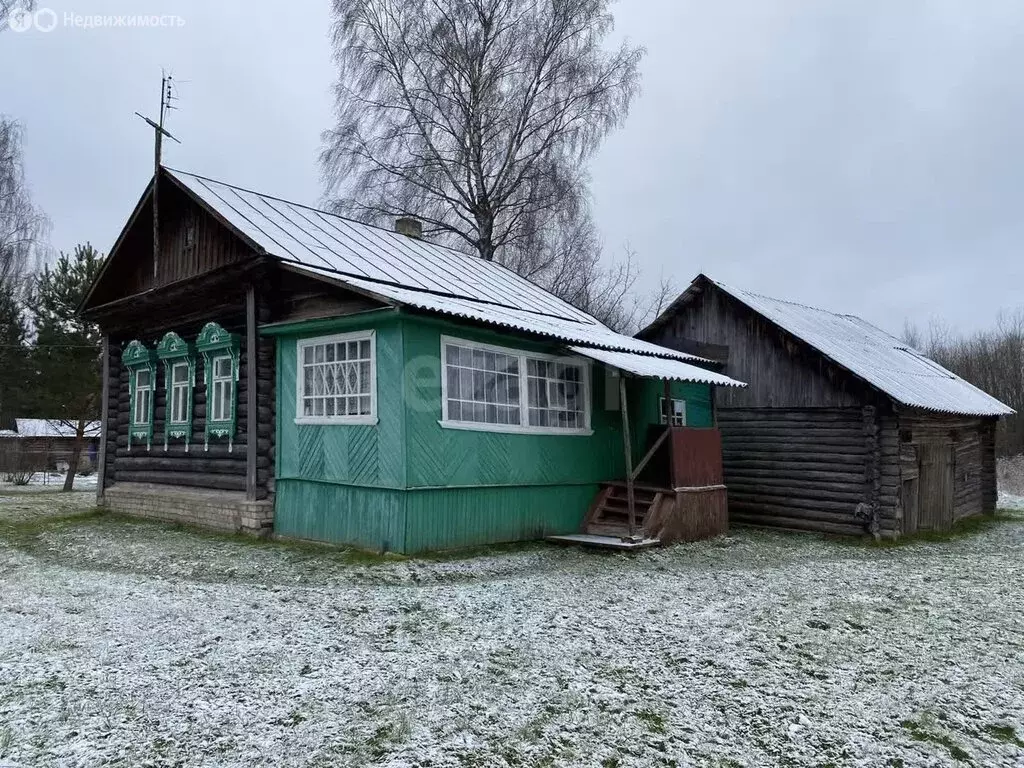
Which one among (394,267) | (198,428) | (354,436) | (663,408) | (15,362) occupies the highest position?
(15,362)

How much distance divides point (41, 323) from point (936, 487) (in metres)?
30.1

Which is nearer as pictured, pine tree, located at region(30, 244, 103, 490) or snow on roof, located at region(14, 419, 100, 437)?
pine tree, located at region(30, 244, 103, 490)

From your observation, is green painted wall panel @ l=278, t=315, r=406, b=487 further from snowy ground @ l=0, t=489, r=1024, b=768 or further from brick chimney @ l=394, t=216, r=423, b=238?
brick chimney @ l=394, t=216, r=423, b=238

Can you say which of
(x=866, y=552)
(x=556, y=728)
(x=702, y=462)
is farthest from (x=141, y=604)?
(x=866, y=552)

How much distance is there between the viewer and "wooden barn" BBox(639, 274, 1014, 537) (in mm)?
12156

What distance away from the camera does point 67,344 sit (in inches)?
1049

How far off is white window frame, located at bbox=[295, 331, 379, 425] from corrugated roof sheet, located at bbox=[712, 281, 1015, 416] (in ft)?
24.2

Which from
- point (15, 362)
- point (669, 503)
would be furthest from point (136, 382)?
point (15, 362)

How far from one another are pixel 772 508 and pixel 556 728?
10263 millimetres

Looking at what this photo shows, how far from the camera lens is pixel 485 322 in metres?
9.20

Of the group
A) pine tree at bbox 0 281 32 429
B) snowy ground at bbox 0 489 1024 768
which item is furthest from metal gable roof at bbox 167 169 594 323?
pine tree at bbox 0 281 32 429

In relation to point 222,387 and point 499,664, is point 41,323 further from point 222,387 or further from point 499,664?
point 499,664

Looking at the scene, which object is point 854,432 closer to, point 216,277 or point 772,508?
point 772,508

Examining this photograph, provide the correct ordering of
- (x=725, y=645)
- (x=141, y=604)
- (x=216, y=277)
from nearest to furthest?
(x=725, y=645) < (x=141, y=604) < (x=216, y=277)
